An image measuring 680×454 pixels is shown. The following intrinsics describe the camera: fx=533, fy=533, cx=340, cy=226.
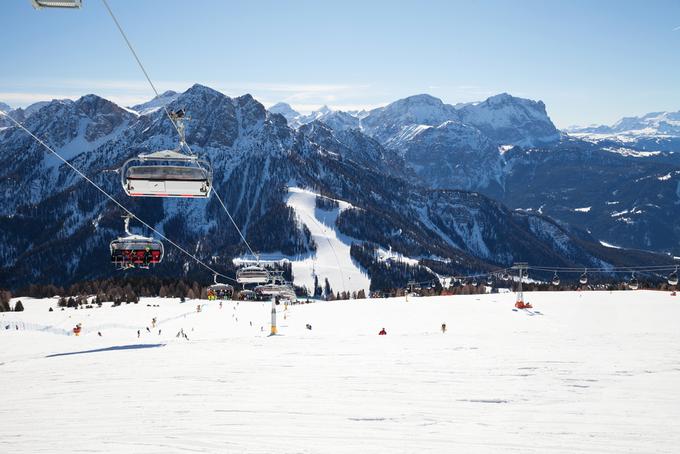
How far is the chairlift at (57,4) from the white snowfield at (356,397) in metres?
7.95

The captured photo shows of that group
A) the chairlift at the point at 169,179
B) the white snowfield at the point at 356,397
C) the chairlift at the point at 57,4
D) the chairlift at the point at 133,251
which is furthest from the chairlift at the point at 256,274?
the chairlift at the point at 57,4

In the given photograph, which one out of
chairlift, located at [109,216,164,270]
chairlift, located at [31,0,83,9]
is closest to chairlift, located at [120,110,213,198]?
chairlift, located at [31,0,83,9]

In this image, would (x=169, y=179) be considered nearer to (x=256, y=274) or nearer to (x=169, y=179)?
(x=169, y=179)

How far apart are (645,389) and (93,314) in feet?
262

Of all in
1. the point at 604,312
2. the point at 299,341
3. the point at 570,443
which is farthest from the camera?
the point at 604,312

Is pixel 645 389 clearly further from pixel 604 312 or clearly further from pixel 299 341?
pixel 604 312

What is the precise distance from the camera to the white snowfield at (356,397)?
35.6 feet

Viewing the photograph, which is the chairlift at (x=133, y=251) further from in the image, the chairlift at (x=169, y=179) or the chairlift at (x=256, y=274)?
the chairlift at (x=169, y=179)

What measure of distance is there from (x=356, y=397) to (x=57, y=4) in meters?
11.1

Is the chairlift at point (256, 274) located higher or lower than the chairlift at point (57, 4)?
lower

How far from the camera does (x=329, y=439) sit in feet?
35.6

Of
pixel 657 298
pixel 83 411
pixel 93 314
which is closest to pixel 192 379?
pixel 83 411

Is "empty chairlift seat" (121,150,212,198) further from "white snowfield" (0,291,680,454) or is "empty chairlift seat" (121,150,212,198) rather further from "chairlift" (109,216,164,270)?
"chairlift" (109,216,164,270)

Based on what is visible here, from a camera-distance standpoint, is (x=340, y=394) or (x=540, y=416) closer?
(x=540, y=416)
